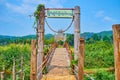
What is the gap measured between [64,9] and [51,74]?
2.48m

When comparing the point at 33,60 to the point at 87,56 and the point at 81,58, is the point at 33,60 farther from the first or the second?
the point at 87,56

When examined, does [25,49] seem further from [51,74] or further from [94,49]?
[51,74]

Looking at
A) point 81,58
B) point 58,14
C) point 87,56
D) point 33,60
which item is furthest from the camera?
point 87,56

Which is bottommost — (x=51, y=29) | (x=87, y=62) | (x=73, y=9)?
(x=87, y=62)

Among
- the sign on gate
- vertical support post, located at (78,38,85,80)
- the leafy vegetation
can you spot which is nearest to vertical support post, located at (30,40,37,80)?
vertical support post, located at (78,38,85,80)

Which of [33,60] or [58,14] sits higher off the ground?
[58,14]

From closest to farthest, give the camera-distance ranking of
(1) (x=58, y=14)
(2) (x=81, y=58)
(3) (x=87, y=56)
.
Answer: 1. (2) (x=81, y=58)
2. (1) (x=58, y=14)
3. (3) (x=87, y=56)

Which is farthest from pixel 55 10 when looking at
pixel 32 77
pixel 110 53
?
pixel 110 53

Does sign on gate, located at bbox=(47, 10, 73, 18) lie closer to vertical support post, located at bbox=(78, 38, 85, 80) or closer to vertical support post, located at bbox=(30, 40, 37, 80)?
vertical support post, located at bbox=(78, 38, 85, 80)

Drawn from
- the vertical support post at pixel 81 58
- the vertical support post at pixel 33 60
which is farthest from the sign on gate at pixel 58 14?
the vertical support post at pixel 33 60

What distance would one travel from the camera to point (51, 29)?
1178cm

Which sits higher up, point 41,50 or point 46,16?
point 46,16

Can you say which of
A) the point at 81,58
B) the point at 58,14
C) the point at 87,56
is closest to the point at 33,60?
the point at 81,58

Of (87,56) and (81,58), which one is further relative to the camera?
(87,56)
